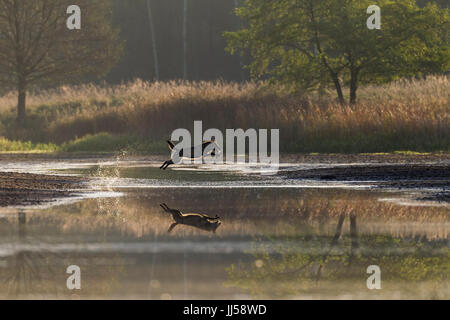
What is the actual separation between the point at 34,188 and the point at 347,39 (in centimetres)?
1981

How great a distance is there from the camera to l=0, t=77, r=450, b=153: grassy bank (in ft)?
91.9

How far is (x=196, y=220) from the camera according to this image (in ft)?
37.4

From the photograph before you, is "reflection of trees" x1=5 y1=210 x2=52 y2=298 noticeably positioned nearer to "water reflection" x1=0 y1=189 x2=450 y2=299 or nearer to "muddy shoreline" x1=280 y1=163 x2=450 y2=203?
"water reflection" x1=0 y1=189 x2=450 y2=299

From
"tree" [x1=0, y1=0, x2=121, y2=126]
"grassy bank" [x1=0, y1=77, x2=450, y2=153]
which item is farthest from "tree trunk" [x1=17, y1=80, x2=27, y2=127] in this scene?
"grassy bank" [x1=0, y1=77, x2=450, y2=153]

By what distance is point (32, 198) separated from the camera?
14.3 m

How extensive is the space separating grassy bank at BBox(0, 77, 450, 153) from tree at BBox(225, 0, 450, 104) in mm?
1143

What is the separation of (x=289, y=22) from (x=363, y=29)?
295cm

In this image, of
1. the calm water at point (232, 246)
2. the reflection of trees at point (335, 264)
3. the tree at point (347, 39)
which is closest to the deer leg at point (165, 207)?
the calm water at point (232, 246)

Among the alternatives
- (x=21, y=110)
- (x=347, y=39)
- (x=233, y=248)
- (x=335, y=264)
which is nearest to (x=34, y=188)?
(x=233, y=248)

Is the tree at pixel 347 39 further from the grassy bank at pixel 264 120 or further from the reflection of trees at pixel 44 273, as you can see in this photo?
the reflection of trees at pixel 44 273

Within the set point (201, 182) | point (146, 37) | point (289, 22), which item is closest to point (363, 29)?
point (289, 22)

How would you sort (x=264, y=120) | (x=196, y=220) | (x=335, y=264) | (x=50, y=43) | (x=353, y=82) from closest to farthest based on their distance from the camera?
(x=335, y=264) < (x=196, y=220) < (x=264, y=120) < (x=353, y=82) < (x=50, y=43)

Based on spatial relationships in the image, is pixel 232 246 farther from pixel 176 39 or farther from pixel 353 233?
pixel 176 39

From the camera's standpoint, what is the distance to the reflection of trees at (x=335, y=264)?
275 inches
